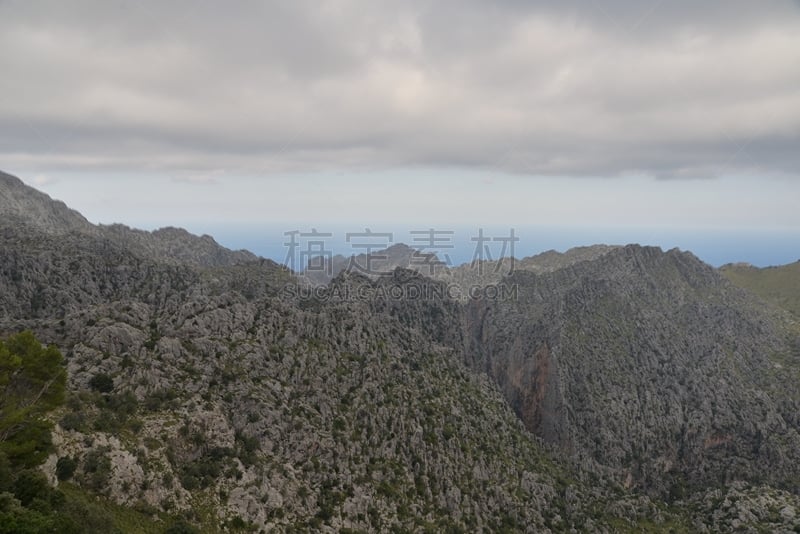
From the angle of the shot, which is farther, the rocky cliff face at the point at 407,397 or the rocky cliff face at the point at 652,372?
the rocky cliff face at the point at 652,372

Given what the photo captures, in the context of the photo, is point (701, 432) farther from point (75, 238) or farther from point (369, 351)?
point (75, 238)

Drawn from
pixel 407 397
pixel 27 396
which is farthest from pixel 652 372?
pixel 27 396

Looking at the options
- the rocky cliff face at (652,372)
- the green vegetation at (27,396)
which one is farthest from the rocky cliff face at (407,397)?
the green vegetation at (27,396)

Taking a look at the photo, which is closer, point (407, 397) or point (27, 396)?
point (27, 396)

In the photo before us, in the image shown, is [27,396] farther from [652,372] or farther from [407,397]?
[652,372]

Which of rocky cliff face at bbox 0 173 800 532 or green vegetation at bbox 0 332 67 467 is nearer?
green vegetation at bbox 0 332 67 467

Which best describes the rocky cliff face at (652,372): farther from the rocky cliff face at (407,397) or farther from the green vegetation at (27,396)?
the green vegetation at (27,396)

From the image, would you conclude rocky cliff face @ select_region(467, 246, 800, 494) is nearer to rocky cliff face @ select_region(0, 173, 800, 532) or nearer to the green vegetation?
rocky cliff face @ select_region(0, 173, 800, 532)

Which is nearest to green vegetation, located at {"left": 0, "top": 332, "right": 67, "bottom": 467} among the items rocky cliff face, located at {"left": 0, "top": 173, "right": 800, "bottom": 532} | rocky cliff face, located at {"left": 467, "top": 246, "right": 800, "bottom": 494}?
rocky cliff face, located at {"left": 0, "top": 173, "right": 800, "bottom": 532}
